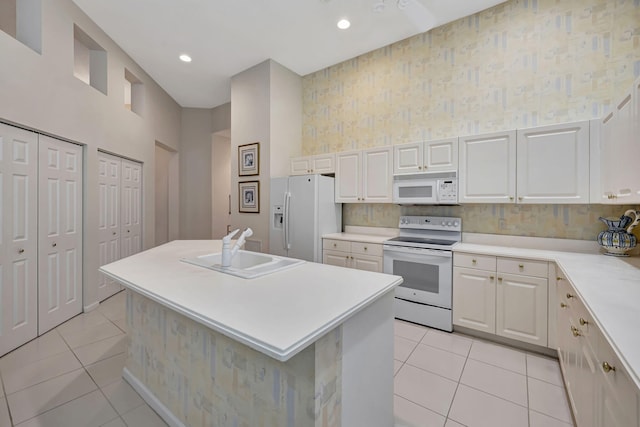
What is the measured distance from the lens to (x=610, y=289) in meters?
1.40

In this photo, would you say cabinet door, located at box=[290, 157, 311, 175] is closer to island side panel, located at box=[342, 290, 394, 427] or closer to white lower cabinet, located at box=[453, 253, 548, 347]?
white lower cabinet, located at box=[453, 253, 548, 347]

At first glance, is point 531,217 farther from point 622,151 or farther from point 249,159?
point 249,159

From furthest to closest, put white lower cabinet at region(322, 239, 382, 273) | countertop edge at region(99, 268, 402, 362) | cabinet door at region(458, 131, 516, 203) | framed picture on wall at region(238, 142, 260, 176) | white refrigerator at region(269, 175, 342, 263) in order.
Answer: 1. framed picture on wall at region(238, 142, 260, 176)
2. white refrigerator at region(269, 175, 342, 263)
3. white lower cabinet at region(322, 239, 382, 273)
4. cabinet door at region(458, 131, 516, 203)
5. countertop edge at region(99, 268, 402, 362)

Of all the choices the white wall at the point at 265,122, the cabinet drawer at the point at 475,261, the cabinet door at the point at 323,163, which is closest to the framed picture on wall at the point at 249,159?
the white wall at the point at 265,122

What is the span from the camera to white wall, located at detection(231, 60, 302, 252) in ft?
12.9

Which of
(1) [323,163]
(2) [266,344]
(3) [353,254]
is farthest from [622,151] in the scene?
(1) [323,163]

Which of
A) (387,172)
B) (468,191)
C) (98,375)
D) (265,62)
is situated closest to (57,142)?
(98,375)

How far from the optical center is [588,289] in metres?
1.41

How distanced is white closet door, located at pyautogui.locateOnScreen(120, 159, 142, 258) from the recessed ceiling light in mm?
3523

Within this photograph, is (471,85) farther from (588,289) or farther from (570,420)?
(570,420)

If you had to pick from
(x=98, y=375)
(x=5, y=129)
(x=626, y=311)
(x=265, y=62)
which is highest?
(x=265, y=62)

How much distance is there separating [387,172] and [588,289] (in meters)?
2.17

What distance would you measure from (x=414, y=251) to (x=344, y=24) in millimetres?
2692

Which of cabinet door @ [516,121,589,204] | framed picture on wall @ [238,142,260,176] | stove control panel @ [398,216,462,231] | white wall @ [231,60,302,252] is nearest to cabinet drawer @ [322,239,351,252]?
stove control panel @ [398,216,462,231]
